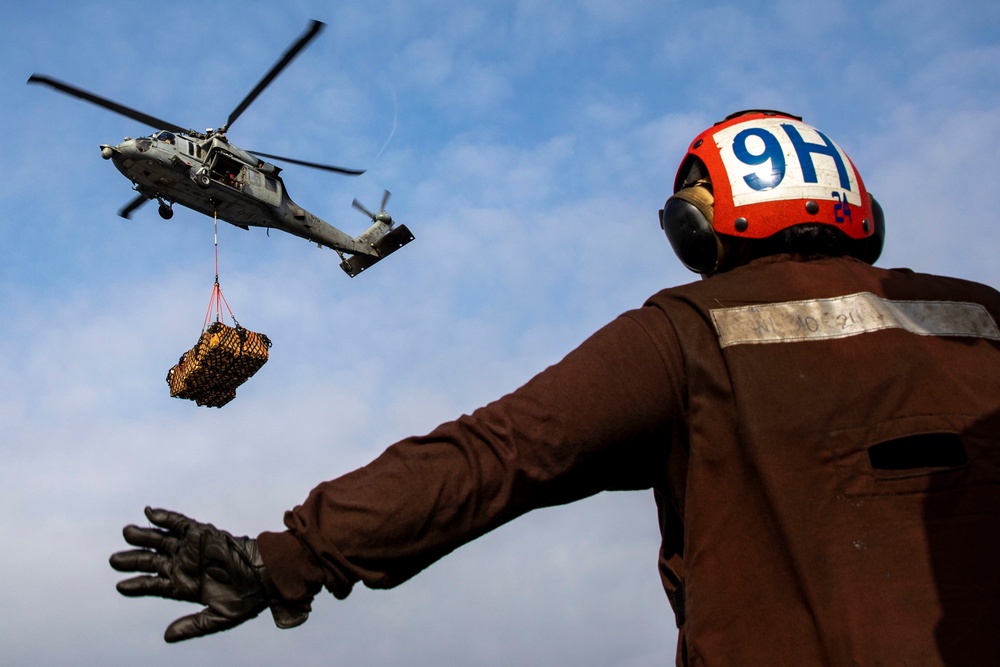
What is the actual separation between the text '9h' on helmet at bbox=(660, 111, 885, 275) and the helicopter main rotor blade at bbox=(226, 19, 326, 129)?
19.7 m

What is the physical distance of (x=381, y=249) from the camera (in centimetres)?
2678

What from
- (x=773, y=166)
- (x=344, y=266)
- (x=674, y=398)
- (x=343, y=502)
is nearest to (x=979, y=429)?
(x=674, y=398)

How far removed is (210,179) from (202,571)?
1927cm

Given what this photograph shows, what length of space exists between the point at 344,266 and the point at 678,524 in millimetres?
Answer: 23823

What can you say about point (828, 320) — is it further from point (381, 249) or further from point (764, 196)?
point (381, 249)

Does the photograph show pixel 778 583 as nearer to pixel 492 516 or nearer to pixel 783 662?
pixel 783 662

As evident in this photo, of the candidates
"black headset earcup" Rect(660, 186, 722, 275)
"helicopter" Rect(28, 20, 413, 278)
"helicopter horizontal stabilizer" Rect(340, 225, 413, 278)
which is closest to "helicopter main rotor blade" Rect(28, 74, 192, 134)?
"helicopter" Rect(28, 20, 413, 278)

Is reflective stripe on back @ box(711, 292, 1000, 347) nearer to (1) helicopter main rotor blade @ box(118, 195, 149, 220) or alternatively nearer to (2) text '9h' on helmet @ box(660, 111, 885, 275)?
(2) text '9h' on helmet @ box(660, 111, 885, 275)

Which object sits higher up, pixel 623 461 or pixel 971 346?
pixel 971 346

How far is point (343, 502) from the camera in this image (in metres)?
2.33

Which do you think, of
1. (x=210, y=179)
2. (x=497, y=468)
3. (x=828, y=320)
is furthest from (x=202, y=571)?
(x=210, y=179)

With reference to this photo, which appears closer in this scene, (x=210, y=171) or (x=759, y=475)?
(x=759, y=475)

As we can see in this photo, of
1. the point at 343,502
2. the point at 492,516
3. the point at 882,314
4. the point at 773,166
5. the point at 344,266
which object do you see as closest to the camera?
the point at 343,502

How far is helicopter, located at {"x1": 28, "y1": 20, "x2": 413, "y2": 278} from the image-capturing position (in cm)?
1998
